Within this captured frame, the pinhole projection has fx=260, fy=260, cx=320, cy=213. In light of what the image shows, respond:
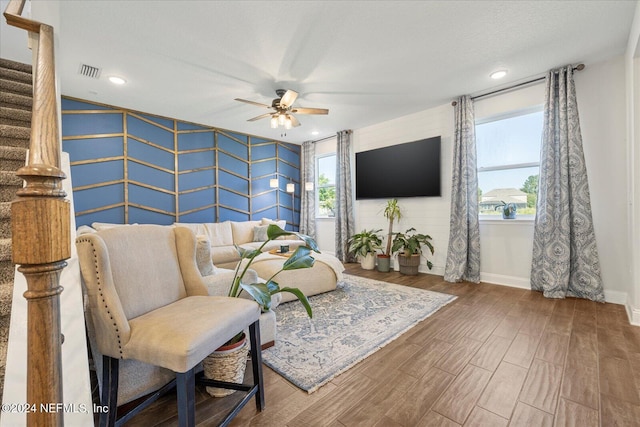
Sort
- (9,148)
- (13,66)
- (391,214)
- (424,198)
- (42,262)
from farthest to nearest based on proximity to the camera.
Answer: (391,214) → (424,198) → (13,66) → (9,148) → (42,262)

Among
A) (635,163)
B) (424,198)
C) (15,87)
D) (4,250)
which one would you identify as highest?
(15,87)

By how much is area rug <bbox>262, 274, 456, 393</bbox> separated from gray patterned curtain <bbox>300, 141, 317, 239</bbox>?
9.36ft

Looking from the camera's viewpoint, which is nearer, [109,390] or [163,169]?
[109,390]

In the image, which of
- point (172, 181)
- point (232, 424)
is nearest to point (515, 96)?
point (232, 424)

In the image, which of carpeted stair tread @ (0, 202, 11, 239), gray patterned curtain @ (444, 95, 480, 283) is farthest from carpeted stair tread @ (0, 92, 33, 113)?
gray patterned curtain @ (444, 95, 480, 283)

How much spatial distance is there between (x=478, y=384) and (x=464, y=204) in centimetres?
264

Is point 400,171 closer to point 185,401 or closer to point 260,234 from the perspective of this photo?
point 260,234

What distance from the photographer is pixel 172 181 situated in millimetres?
4605

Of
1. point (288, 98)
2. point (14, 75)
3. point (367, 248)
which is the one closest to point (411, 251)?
point (367, 248)

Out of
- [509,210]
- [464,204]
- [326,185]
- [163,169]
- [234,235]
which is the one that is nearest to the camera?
[509,210]

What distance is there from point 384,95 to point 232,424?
3890 millimetres

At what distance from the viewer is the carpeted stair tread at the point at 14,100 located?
2.00 meters

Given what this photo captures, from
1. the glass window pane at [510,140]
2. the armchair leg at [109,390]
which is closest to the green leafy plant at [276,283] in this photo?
the armchair leg at [109,390]

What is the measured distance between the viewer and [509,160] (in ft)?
11.7
